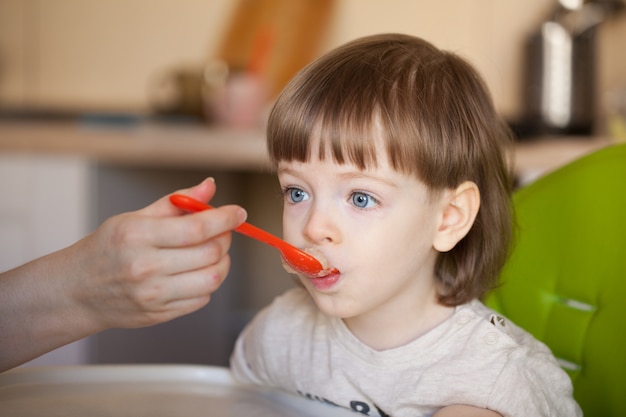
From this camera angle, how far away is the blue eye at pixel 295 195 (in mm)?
874

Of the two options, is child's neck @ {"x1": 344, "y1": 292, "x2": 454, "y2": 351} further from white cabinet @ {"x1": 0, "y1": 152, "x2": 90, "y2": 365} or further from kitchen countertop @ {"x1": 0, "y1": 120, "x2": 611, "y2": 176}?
white cabinet @ {"x1": 0, "y1": 152, "x2": 90, "y2": 365}

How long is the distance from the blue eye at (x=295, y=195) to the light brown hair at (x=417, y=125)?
36 mm

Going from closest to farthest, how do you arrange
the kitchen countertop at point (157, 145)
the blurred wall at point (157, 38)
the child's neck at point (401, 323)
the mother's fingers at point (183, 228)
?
the mother's fingers at point (183, 228) → the child's neck at point (401, 323) → the kitchen countertop at point (157, 145) → the blurred wall at point (157, 38)

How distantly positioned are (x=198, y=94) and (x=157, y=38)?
1.31 ft

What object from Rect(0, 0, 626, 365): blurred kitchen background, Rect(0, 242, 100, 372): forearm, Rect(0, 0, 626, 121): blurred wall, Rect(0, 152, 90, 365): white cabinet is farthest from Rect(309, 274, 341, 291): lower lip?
Rect(0, 0, 626, 121): blurred wall

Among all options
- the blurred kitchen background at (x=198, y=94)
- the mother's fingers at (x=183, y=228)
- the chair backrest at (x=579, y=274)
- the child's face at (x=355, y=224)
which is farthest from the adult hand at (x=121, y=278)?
the blurred kitchen background at (x=198, y=94)

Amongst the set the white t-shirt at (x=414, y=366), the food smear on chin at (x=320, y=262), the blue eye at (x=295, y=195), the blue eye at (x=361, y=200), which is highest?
the blue eye at (x=361, y=200)

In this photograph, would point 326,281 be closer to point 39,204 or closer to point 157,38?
point 39,204

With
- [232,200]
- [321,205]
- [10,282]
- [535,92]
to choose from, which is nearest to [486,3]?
[535,92]

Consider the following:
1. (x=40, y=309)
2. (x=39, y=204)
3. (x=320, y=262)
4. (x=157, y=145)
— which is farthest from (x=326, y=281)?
(x=39, y=204)

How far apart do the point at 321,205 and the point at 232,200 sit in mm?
2161

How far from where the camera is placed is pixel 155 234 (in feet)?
2.33

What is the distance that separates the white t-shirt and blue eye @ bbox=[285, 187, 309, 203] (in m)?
0.17

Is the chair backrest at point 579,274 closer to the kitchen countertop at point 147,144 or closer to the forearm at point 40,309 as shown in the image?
the forearm at point 40,309
